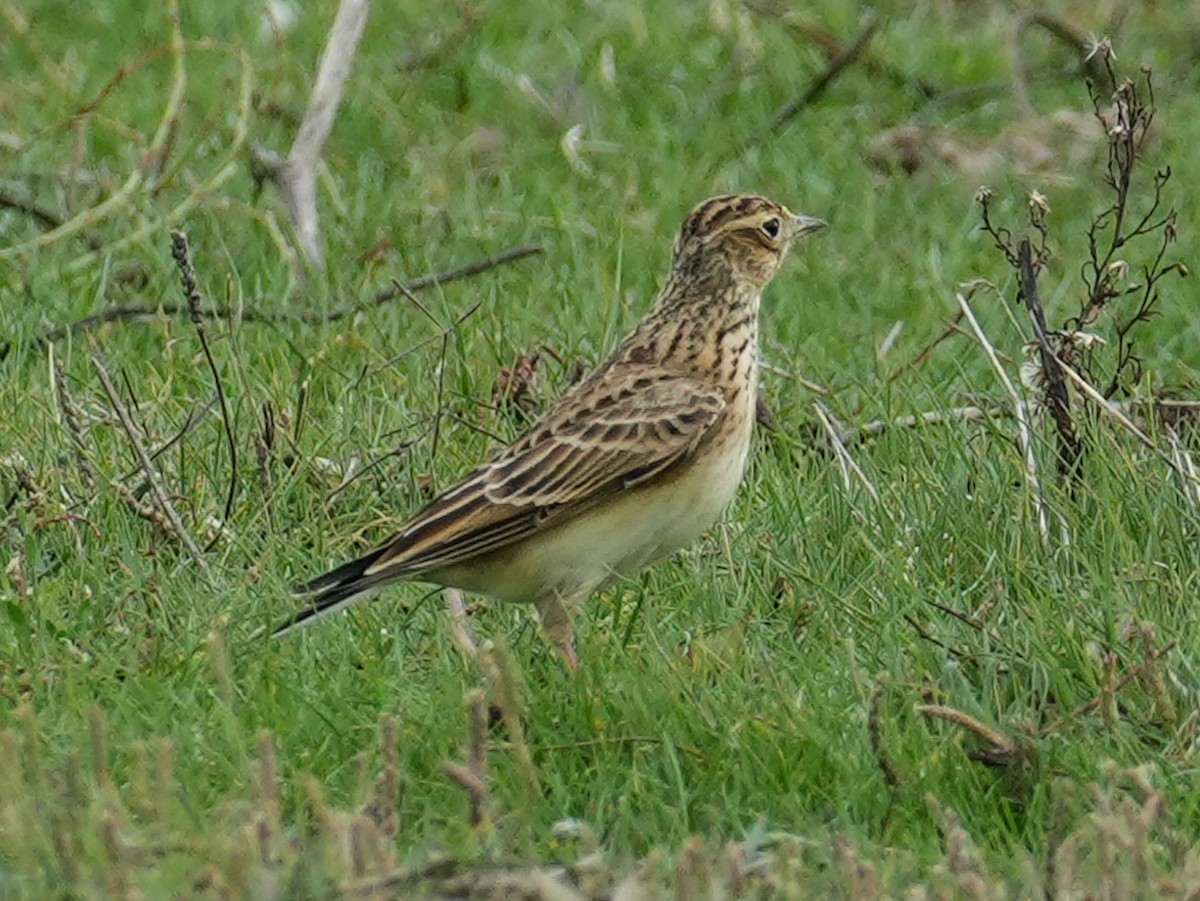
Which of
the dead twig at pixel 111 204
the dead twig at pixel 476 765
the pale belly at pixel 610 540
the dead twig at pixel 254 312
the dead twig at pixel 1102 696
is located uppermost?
the dead twig at pixel 111 204

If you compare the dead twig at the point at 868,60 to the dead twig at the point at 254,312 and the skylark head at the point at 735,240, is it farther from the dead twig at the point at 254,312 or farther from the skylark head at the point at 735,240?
the skylark head at the point at 735,240

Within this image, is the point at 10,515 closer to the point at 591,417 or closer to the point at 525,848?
the point at 591,417

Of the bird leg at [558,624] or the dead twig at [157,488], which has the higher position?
the dead twig at [157,488]

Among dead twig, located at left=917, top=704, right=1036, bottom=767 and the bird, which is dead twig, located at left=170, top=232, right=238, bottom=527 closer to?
the bird

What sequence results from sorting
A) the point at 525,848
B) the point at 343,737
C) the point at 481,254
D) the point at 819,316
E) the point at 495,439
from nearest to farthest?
the point at 525,848
the point at 343,737
the point at 495,439
the point at 819,316
the point at 481,254

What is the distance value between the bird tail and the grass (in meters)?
0.13

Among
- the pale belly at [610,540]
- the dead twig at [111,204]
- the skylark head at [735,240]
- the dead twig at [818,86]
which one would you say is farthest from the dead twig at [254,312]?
the dead twig at [818,86]

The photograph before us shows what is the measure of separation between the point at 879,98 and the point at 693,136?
3.46ft

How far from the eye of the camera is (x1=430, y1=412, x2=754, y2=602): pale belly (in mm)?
5832

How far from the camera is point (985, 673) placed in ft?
17.7

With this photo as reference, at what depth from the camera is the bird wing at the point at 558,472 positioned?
5711 mm

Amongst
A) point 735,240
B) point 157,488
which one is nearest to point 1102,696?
point 735,240

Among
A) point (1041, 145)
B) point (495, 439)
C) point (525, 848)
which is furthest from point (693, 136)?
point (525, 848)

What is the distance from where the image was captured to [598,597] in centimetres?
631
